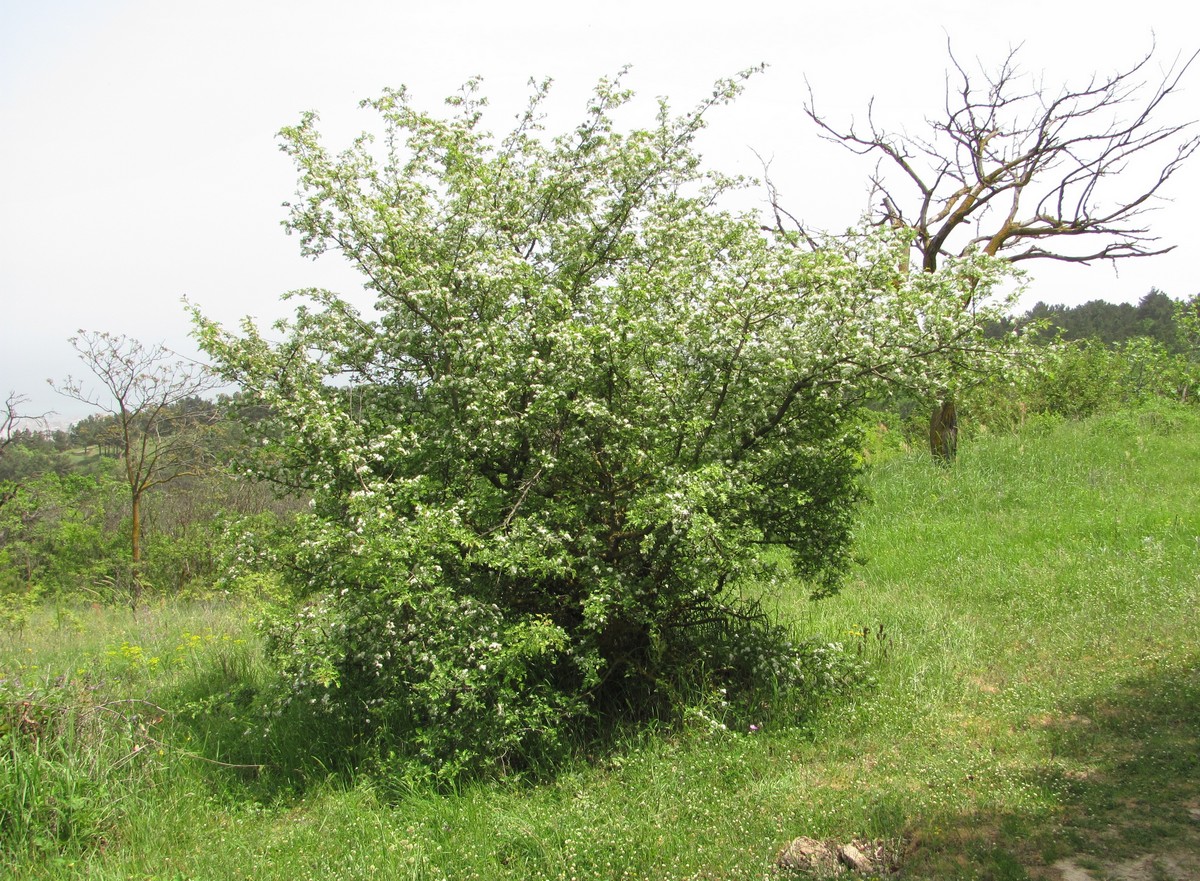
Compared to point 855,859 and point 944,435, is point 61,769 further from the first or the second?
point 944,435

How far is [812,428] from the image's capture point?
6180 mm

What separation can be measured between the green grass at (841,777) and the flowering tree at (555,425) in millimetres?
611

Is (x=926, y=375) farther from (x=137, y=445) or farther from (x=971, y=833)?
(x=137, y=445)

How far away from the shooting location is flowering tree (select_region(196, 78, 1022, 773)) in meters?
5.38

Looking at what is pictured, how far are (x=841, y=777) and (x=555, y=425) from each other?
292 cm

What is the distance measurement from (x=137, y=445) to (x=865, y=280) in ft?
45.7

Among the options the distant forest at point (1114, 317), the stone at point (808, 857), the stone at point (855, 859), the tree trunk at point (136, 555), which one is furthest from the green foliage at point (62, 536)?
the distant forest at point (1114, 317)

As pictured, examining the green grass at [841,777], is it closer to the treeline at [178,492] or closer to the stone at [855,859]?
the stone at [855,859]

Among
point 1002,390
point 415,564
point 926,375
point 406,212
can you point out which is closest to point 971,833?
point 926,375

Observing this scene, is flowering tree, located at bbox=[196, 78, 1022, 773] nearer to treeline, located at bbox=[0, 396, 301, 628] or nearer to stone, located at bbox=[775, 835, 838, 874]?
stone, located at bbox=[775, 835, 838, 874]

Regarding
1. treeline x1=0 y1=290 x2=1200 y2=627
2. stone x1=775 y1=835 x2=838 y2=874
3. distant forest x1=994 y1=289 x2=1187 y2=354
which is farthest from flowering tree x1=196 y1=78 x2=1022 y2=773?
distant forest x1=994 y1=289 x2=1187 y2=354

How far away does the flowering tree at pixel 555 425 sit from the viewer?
5383 millimetres

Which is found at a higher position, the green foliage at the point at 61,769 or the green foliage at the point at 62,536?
the green foliage at the point at 62,536

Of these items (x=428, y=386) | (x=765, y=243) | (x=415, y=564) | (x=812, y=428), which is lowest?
(x=415, y=564)
